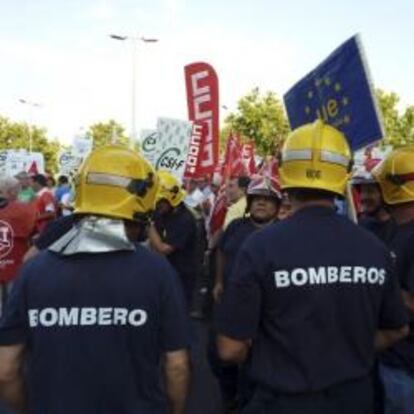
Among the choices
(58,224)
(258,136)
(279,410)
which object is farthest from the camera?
(258,136)

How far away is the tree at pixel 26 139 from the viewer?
5578 centimetres

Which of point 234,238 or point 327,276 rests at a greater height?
point 234,238

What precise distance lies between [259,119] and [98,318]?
3366cm

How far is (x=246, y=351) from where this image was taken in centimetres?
292

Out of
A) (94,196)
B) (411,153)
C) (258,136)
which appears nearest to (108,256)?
(94,196)

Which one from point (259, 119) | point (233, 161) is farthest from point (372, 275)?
point (259, 119)

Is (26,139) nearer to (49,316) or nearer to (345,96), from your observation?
(345,96)

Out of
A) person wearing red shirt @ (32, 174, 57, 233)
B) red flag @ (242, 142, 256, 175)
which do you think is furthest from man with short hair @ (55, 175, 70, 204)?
red flag @ (242, 142, 256, 175)

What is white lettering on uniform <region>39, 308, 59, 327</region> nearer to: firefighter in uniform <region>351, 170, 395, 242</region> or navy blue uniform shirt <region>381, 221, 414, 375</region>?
navy blue uniform shirt <region>381, 221, 414, 375</region>

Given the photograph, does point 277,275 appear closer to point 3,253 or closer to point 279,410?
point 279,410

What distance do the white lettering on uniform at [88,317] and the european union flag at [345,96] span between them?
8.02ft

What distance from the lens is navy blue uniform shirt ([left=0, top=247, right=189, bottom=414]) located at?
260 centimetres

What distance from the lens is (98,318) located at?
2.59m

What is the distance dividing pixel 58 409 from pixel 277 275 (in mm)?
890
